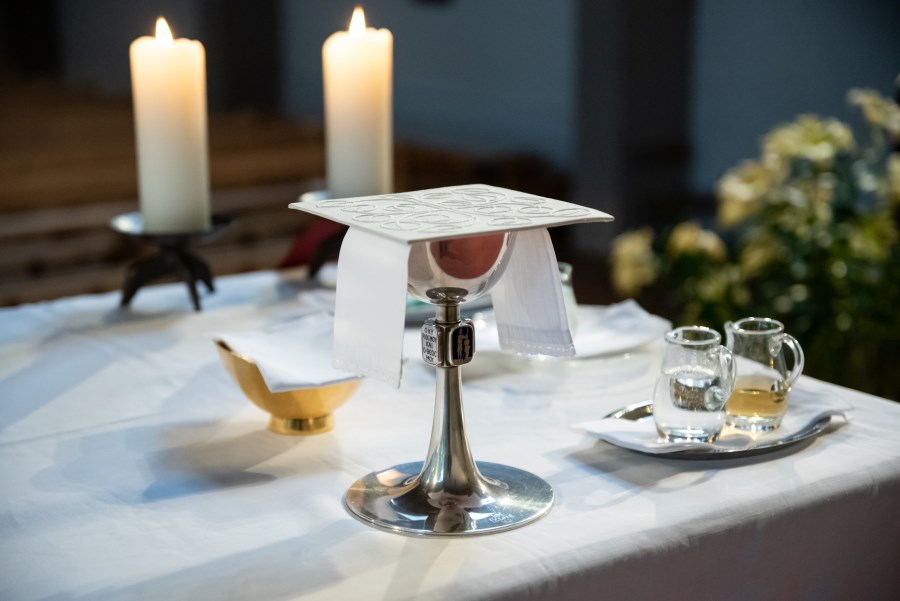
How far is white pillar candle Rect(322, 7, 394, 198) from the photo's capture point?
1498 mm

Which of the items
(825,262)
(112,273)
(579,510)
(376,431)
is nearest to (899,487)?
(579,510)

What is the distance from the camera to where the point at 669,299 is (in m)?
3.49

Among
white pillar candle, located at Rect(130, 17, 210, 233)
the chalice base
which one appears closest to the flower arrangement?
white pillar candle, located at Rect(130, 17, 210, 233)

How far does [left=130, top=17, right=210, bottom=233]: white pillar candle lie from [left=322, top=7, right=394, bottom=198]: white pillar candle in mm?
179

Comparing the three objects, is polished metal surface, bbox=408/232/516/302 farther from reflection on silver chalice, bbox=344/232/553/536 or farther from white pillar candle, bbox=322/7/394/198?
white pillar candle, bbox=322/7/394/198

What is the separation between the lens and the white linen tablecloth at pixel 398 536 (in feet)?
2.35

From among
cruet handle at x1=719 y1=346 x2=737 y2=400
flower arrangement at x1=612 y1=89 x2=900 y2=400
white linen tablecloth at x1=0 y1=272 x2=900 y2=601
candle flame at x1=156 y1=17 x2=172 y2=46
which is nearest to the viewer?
white linen tablecloth at x1=0 y1=272 x2=900 y2=601

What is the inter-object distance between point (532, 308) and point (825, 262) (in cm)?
128

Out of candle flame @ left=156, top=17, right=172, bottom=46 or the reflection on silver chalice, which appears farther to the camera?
candle flame @ left=156, top=17, right=172, bottom=46

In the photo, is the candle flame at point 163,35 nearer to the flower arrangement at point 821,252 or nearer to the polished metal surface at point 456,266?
the polished metal surface at point 456,266

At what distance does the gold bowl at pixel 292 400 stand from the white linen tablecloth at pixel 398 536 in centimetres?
2

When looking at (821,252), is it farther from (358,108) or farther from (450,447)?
(450,447)

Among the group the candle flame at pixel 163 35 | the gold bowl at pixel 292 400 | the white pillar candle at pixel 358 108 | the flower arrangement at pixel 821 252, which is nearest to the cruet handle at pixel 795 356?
the gold bowl at pixel 292 400

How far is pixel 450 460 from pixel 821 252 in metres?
1.33
